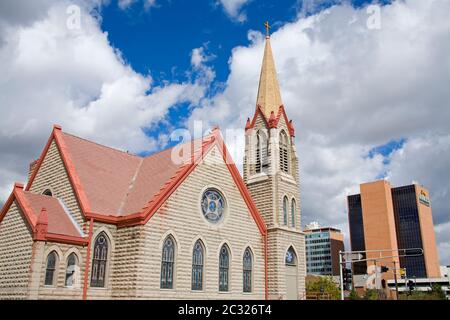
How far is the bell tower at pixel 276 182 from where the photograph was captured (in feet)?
110

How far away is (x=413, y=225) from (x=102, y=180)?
15701 cm

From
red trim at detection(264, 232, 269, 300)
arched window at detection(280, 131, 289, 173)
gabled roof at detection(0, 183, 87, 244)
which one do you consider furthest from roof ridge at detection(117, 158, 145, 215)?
arched window at detection(280, 131, 289, 173)

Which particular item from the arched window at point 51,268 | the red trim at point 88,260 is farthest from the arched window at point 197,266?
the arched window at point 51,268

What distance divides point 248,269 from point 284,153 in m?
11.2

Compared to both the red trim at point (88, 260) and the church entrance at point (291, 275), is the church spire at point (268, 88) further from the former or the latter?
the red trim at point (88, 260)

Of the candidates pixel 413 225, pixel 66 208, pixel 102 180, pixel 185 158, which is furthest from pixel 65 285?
pixel 413 225

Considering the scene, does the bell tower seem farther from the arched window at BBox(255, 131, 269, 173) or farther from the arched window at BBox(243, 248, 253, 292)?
the arched window at BBox(243, 248, 253, 292)

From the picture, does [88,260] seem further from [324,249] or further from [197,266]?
[324,249]

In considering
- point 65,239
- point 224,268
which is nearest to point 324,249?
point 224,268

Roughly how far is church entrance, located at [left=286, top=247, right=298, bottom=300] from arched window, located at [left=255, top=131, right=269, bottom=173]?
23.3ft

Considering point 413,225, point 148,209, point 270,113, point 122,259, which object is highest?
point 413,225

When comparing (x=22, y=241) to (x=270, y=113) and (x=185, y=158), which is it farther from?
(x=270, y=113)
